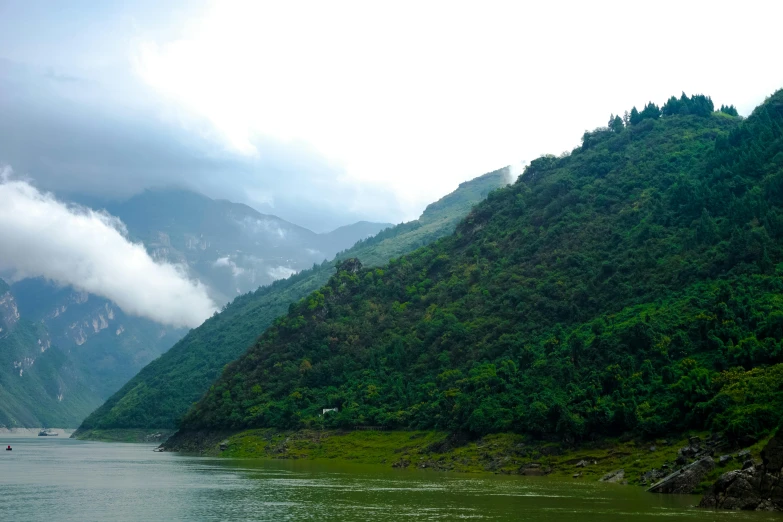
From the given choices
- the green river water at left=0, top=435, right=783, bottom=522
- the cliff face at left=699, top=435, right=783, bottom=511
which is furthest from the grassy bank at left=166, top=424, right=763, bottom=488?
the cliff face at left=699, top=435, right=783, bottom=511

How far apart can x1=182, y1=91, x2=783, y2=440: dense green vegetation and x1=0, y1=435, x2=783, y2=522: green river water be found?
1746cm

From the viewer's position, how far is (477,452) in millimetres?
112188

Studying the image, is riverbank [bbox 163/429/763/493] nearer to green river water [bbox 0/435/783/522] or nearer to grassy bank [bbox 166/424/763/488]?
grassy bank [bbox 166/424/763/488]

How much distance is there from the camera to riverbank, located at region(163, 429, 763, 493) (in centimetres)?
8888

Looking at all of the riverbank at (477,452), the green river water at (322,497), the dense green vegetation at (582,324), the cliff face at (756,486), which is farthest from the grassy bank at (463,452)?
the cliff face at (756,486)

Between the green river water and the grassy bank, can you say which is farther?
the grassy bank

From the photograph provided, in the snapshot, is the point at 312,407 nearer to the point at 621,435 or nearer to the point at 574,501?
the point at 621,435

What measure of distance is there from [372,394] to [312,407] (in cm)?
1494

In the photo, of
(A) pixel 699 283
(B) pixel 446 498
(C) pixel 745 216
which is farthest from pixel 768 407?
(C) pixel 745 216

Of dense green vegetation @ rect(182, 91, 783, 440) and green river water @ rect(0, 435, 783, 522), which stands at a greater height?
dense green vegetation @ rect(182, 91, 783, 440)

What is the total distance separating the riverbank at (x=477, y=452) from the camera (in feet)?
292

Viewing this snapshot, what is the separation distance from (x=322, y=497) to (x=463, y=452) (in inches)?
1734

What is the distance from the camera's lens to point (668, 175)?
174 meters

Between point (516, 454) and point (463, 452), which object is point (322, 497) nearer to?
point (516, 454)
